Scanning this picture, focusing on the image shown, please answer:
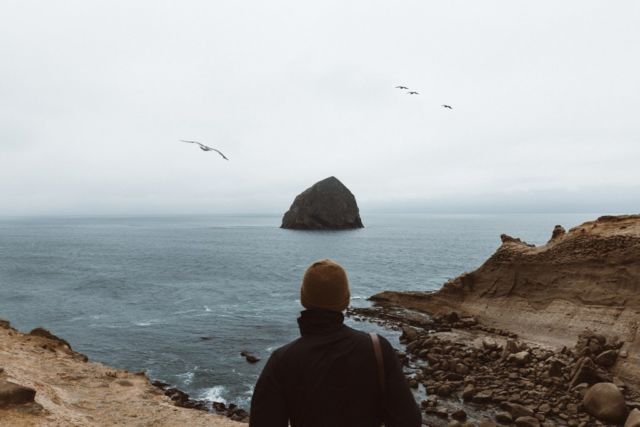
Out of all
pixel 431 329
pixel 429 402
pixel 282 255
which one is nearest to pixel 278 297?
pixel 431 329

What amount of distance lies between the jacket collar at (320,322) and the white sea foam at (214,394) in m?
19.6

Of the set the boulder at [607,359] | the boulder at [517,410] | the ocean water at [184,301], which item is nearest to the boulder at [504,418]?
the boulder at [517,410]

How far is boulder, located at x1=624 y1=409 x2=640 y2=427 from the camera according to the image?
15607 millimetres

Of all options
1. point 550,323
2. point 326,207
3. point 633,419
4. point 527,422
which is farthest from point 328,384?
point 326,207

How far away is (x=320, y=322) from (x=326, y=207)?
156 m

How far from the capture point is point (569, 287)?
27859 mm

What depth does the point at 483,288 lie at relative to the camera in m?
34.6

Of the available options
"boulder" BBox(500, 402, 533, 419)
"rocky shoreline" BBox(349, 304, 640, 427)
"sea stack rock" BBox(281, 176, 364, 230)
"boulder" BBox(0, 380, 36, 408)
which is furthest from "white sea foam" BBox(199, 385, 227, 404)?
"sea stack rock" BBox(281, 176, 364, 230)

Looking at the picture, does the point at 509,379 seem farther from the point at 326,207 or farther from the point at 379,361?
the point at 326,207

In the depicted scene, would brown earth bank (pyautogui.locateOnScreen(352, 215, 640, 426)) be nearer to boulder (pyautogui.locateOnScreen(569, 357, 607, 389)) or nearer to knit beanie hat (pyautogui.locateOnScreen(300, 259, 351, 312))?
boulder (pyautogui.locateOnScreen(569, 357, 607, 389))

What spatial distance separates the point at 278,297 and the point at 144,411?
1386 inches

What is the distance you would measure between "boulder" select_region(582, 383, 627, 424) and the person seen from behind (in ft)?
60.2

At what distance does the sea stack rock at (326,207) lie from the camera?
15425cm

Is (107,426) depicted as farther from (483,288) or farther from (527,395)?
(483,288)
